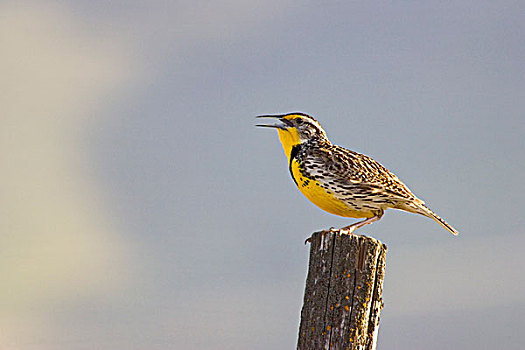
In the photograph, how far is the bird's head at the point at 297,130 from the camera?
8.08 metres

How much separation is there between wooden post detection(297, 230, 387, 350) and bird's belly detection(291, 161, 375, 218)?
169cm

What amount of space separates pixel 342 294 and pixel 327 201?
6.53ft

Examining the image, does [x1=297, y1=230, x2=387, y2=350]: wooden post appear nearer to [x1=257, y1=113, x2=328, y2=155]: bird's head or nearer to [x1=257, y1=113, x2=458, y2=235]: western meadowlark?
[x1=257, y1=113, x2=458, y2=235]: western meadowlark

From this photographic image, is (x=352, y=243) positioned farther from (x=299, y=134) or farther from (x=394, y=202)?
(x=299, y=134)

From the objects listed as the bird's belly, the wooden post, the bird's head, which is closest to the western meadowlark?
the bird's belly

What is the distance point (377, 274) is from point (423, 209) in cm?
229

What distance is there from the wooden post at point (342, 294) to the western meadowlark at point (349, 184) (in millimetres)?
1560

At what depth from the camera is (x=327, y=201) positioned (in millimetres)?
7078

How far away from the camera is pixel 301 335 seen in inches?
207

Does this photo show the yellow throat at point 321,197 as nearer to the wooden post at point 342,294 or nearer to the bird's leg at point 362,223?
the bird's leg at point 362,223

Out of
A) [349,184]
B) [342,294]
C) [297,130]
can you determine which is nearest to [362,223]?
[349,184]

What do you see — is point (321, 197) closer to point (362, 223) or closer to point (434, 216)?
point (362, 223)

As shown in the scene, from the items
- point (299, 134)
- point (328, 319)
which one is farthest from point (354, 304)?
point (299, 134)

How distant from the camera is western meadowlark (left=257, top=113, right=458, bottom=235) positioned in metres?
7.07
